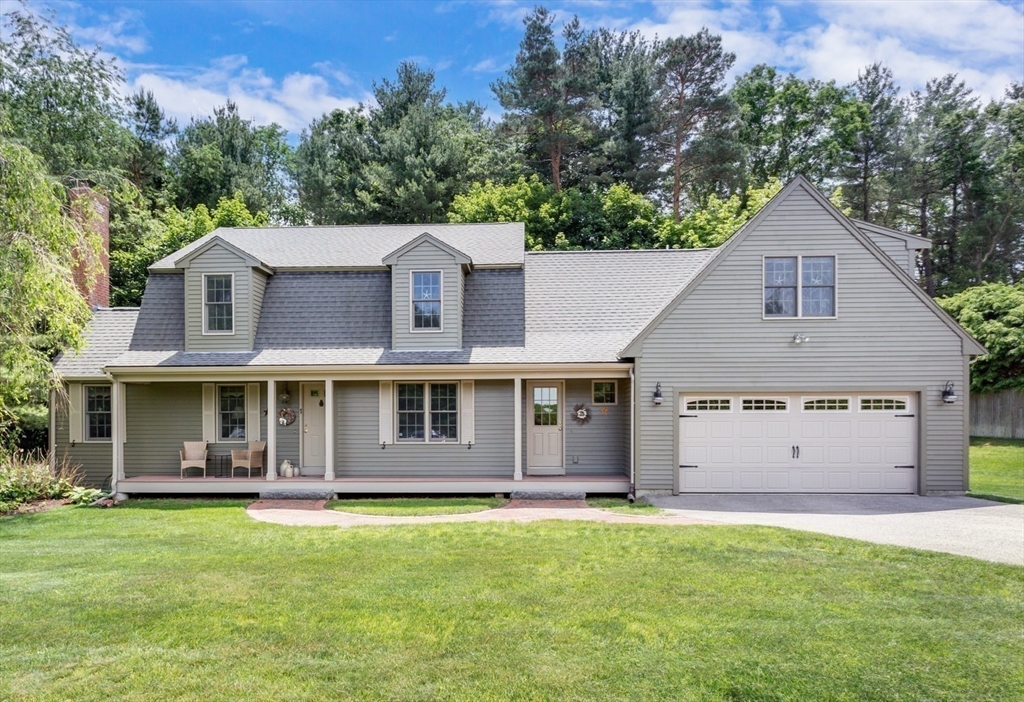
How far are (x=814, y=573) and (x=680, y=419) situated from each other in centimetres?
A: 513

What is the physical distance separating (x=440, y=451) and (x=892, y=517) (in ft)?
27.7

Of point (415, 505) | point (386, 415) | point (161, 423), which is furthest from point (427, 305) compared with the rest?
point (161, 423)

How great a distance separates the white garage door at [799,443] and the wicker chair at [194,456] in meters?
10.1

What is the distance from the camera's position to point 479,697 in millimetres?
4008

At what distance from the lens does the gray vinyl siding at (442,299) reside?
12945mm

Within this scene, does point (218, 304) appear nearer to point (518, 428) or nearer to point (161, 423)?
point (161, 423)

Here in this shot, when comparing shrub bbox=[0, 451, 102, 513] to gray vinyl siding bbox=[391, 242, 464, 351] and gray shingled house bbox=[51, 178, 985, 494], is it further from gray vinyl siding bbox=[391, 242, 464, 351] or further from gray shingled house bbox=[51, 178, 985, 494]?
gray vinyl siding bbox=[391, 242, 464, 351]

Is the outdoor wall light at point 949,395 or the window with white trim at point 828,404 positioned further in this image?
the window with white trim at point 828,404

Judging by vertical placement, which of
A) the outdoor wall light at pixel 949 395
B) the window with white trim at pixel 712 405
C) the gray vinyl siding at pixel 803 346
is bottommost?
the window with white trim at pixel 712 405

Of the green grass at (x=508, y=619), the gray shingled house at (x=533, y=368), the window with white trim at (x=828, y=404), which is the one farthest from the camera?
the window with white trim at (x=828, y=404)

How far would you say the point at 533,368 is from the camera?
1184 cm

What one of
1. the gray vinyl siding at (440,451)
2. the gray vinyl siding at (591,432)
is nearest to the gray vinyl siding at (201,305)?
the gray vinyl siding at (440,451)

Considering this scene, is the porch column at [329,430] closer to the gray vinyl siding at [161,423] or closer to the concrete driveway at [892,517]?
the gray vinyl siding at [161,423]

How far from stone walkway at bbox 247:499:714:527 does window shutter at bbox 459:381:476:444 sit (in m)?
2.04
